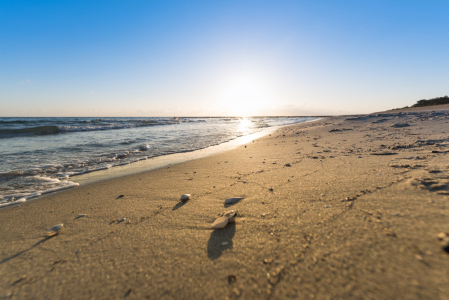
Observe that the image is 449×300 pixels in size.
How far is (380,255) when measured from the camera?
1.15 m

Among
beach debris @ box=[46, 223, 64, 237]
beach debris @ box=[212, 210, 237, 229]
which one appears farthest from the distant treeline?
beach debris @ box=[46, 223, 64, 237]

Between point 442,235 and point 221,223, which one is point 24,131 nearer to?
point 221,223

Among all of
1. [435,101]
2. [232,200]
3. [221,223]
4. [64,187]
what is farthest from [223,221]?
[435,101]

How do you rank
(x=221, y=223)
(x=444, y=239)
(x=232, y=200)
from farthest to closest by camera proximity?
(x=232, y=200) < (x=221, y=223) < (x=444, y=239)

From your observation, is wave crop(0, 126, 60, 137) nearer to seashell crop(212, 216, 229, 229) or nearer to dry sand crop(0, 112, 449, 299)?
dry sand crop(0, 112, 449, 299)

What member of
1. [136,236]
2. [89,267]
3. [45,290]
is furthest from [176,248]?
[45,290]

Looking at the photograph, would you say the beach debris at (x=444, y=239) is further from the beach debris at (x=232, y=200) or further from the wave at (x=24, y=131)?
the wave at (x=24, y=131)

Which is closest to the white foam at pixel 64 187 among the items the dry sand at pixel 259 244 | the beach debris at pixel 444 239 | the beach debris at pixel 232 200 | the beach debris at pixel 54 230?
the dry sand at pixel 259 244

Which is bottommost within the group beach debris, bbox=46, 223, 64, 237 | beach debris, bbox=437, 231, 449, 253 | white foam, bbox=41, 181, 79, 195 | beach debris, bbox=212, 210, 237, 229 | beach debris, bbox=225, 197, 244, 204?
white foam, bbox=41, 181, 79, 195

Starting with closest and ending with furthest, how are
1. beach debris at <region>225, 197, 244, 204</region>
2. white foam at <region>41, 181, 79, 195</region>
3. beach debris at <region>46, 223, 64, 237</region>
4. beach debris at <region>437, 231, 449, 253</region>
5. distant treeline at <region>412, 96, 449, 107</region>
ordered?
beach debris at <region>437, 231, 449, 253</region>
beach debris at <region>46, 223, 64, 237</region>
beach debris at <region>225, 197, 244, 204</region>
white foam at <region>41, 181, 79, 195</region>
distant treeline at <region>412, 96, 449, 107</region>

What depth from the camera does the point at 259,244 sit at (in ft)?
4.96

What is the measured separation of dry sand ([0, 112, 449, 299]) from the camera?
108cm

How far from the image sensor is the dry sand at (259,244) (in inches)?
42.6

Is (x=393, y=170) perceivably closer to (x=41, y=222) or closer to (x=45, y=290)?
(x=45, y=290)
